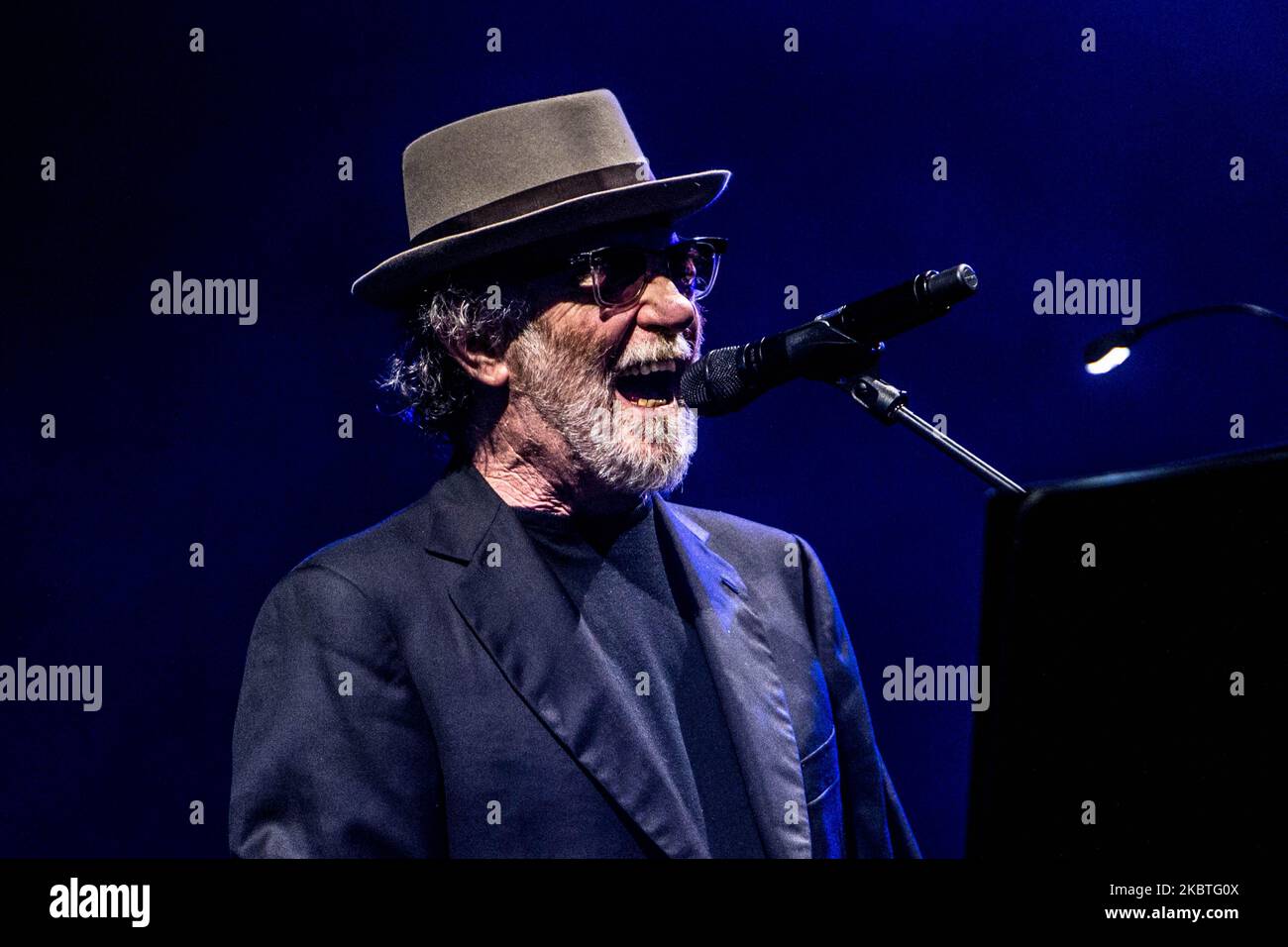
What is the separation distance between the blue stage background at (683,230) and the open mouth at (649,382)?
0.48 metres

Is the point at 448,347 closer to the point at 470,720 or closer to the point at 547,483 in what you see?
the point at 547,483

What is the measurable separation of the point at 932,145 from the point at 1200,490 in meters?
1.79

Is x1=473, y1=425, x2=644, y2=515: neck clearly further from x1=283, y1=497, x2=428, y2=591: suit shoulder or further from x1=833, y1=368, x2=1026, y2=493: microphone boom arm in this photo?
x1=833, y1=368, x2=1026, y2=493: microphone boom arm

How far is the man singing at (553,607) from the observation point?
5.61ft

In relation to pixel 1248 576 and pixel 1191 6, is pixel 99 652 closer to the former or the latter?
pixel 1248 576

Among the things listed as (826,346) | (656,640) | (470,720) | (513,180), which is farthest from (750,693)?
(513,180)

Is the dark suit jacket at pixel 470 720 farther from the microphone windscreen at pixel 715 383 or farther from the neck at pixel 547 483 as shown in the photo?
the microphone windscreen at pixel 715 383

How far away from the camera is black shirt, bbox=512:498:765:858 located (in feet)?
5.92

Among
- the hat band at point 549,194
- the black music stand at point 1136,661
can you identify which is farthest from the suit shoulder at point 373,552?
the black music stand at point 1136,661

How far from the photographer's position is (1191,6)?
2508 millimetres

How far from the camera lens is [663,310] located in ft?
6.31

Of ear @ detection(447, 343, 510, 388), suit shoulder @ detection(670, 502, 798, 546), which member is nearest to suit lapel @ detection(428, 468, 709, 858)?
ear @ detection(447, 343, 510, 388)

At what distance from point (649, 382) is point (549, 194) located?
34cm
